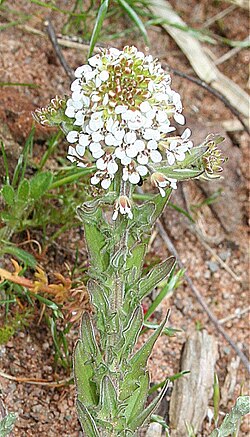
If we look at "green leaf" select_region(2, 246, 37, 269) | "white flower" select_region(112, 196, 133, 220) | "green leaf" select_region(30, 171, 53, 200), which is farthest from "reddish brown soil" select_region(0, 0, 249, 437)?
"white flower" select_region(112, 196, 133, 220)

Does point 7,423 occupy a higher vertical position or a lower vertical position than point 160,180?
lower

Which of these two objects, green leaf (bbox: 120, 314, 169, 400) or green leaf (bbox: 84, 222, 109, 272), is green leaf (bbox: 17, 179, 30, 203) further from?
green leaf (bbox: 120, 314, 169, 400)

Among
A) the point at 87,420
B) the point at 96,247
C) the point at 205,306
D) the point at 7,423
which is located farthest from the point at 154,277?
the point at 205,306

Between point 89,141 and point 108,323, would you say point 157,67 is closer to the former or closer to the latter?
point 89,141

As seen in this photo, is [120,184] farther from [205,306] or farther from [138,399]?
[205,306]

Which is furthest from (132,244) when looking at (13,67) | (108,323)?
(13,67)

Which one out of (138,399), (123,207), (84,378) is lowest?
(138,399)
